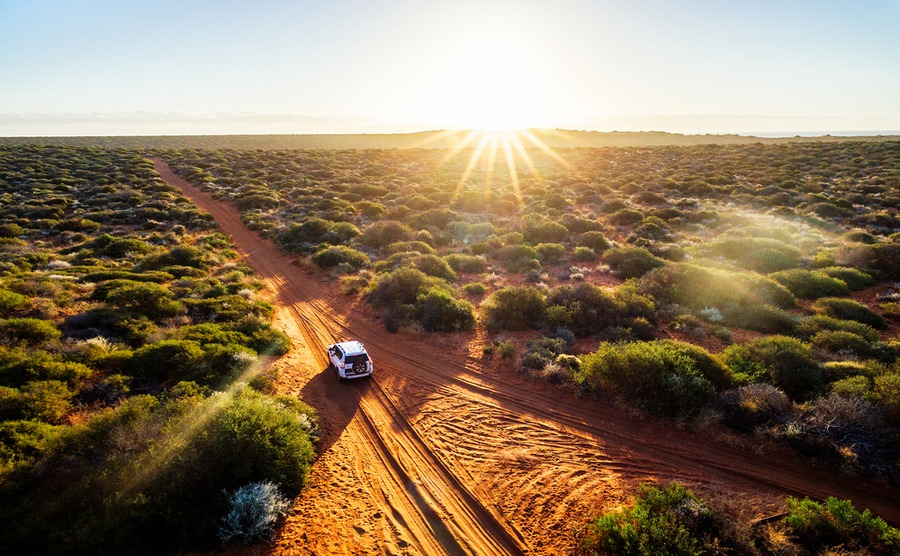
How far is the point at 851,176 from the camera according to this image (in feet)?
137

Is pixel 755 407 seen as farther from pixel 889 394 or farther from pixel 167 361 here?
pixel 167 361

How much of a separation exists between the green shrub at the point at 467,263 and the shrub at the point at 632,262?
7.94 m

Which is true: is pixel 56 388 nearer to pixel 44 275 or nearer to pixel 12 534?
pixel 12 534

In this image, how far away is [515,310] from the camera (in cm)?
1639

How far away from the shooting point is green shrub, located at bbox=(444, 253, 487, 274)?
22.6 meters

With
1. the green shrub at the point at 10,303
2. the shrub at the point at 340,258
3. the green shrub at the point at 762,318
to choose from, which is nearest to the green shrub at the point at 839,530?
the green shrub at the point at 762,318

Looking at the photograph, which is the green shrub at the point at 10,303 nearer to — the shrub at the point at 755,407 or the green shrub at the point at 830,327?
the shrub at the point at 755,407

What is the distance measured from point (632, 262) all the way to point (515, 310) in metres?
9.75

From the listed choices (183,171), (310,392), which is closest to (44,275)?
(310,392)

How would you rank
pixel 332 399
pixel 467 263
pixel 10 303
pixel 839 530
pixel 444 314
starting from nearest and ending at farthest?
pixel 839 530
pixel 332 399
pixel 10 303
pixel 444 314
pixel 467 263

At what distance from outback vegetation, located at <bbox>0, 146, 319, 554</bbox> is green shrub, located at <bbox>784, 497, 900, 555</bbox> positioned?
9837 mm

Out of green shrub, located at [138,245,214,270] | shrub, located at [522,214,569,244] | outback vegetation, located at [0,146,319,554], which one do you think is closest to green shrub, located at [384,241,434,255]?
shrub, located at [522,214,569,244]

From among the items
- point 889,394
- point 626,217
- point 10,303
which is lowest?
point 889,394

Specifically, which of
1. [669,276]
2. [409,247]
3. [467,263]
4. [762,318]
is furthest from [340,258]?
[762,318]
